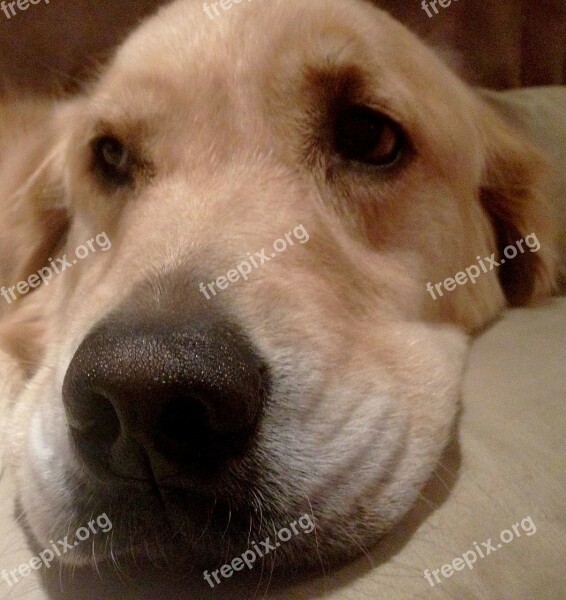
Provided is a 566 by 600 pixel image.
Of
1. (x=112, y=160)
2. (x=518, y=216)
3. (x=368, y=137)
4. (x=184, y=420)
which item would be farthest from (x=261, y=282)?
(x=518, y=216)

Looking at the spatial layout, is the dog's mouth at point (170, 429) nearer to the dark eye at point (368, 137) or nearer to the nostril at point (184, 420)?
the nostril at point (184, 420)

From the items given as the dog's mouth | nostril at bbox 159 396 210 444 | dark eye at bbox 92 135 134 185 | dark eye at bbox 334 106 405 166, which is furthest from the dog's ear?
nostril at bbox 159 396 210 444

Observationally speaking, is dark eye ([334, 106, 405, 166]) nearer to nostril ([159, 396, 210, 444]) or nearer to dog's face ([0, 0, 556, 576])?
dog's face ([0, 0, 556, 576])

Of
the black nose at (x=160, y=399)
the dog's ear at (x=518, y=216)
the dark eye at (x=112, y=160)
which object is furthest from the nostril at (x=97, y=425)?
the dog's ear at (x=518, y=216)

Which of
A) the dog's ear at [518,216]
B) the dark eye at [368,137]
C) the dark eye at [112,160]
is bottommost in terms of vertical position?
the dog's ear at [518,216]

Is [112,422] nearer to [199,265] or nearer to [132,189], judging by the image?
[199,265]

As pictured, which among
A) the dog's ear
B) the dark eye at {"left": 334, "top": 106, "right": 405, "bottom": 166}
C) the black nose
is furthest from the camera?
the dog's ear

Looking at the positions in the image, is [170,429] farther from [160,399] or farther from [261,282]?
[261,282]
